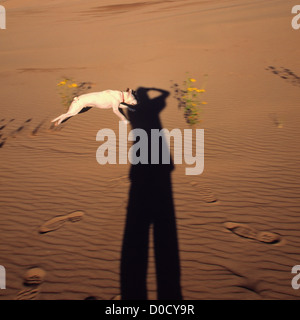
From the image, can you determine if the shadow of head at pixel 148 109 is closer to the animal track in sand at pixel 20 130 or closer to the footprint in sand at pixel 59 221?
the animal track in sand at pixel 20 130

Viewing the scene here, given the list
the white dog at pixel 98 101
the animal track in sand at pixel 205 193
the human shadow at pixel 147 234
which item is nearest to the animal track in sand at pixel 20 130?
the white dog at pixel 98 101

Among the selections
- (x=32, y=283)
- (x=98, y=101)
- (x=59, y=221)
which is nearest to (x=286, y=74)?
(x=98, y=101)

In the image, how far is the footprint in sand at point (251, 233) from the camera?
3.51 m

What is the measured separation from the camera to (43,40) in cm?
1947

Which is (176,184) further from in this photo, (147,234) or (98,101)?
(98,101)

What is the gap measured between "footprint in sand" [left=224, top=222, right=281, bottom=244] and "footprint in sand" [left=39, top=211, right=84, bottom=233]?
212 cm

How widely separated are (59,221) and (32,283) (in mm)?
1042

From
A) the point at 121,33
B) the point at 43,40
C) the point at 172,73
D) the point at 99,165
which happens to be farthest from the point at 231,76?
the point at 43,40

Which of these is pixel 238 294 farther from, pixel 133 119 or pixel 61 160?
pixel 133 119

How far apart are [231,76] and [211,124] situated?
4.51 metres

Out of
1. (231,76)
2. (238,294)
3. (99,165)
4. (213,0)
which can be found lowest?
(238,294)

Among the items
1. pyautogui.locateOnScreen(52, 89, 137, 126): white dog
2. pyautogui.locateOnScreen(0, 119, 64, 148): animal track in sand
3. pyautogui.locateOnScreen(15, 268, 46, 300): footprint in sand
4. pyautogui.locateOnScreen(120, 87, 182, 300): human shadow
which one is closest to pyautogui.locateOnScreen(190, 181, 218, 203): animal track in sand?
pyautogui.locateOnScreen(120, 87, 182, 300): human shadow

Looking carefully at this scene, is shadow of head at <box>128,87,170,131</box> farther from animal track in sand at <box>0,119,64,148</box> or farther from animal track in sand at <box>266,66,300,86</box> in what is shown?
animal track in sand at <box>266,66,300,86</box>

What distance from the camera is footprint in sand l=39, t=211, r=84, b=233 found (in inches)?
151
